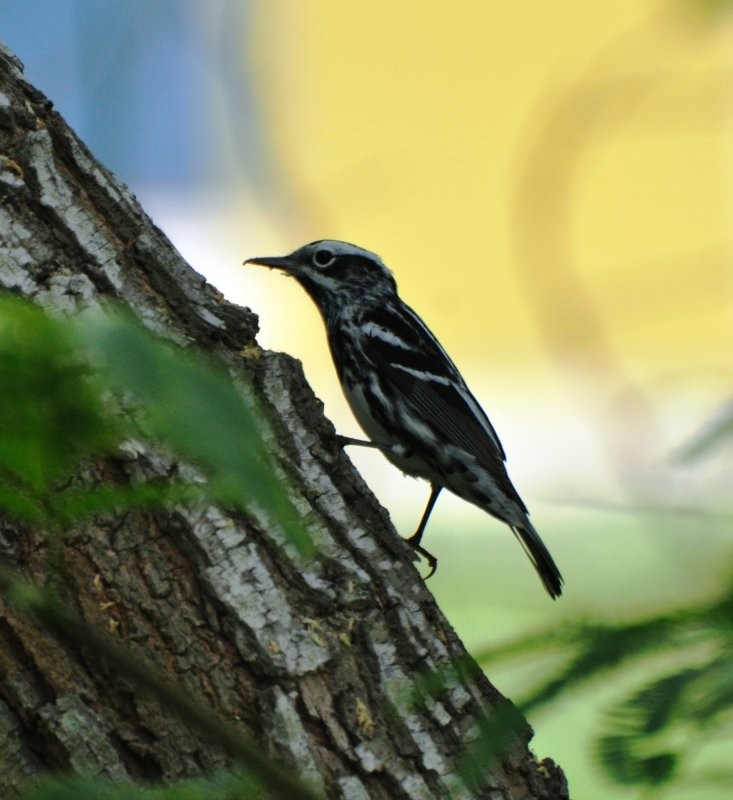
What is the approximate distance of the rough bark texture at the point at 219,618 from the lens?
2.01 metres

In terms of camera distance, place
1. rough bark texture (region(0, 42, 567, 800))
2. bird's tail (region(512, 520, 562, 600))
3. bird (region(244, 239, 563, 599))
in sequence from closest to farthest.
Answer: rough bark texture (region(0, 42, 567, 800)) → bird's tail (region(512, 520, 562, 600)) → bird (region(244, 239, 563, 599))

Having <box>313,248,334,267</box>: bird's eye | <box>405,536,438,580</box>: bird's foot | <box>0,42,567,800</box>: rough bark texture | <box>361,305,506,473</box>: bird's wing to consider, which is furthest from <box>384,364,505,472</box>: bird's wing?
<box>0,42,567,800</box>: rough bark texture

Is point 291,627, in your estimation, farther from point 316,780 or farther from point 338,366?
point 338,366

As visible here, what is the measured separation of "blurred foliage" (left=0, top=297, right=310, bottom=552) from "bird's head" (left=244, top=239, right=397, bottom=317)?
4.84 metres

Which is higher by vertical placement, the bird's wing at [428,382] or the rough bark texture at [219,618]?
the bird's wing at [428,382]

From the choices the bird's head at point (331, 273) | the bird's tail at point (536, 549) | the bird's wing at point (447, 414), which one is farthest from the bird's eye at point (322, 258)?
the bird's tail at point (536, 549)

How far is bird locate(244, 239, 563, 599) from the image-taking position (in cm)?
493

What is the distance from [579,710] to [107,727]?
1.50m

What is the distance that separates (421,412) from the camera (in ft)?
16.4

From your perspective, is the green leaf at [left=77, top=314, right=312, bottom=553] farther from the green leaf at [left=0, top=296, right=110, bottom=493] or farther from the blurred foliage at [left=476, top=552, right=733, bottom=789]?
the blurred foliage at [left=476, top=552, right=733, bottom=789]

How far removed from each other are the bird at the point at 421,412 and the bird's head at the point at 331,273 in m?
0.12

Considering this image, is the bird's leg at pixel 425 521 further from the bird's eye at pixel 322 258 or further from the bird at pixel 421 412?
the bird's eye at pixel 322 258

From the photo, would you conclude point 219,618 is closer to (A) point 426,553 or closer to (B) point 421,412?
(A) point 426,553

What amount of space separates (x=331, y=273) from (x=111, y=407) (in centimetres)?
494
